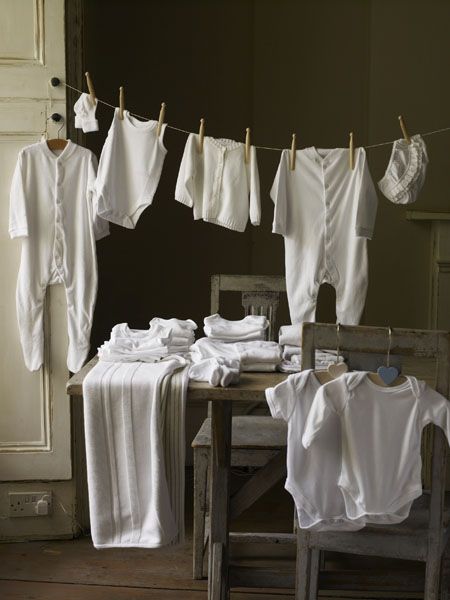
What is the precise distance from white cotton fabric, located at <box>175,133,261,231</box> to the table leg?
0.77m

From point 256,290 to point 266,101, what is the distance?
1.58m

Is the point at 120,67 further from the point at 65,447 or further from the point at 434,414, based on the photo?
the point at 434,414

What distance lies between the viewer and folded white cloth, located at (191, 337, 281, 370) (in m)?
2.56

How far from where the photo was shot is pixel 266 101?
4.62m

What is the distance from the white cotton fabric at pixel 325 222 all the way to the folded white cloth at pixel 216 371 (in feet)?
2.48

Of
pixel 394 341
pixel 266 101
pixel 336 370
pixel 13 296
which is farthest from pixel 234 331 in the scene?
pixel 266 101

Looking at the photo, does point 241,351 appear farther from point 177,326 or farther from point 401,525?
point 401,525

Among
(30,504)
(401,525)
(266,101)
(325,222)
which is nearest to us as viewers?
(401,525)

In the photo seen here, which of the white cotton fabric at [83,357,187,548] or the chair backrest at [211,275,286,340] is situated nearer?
the white cotton fabric at [83,357,187,548]

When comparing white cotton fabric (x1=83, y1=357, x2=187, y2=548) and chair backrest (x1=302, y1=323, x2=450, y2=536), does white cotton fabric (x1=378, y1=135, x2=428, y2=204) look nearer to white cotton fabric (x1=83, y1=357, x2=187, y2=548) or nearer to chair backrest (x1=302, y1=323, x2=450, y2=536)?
chair backrest (x1=302, y1=323, x2=450, y2=536)

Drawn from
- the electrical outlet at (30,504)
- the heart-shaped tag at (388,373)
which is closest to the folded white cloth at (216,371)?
the heart-shaped tag at (388,373)

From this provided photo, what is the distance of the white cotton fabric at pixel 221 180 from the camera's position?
9.86 ft

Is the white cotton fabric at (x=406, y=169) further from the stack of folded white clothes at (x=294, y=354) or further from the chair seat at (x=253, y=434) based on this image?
the chair seat at (x=253, y=434)

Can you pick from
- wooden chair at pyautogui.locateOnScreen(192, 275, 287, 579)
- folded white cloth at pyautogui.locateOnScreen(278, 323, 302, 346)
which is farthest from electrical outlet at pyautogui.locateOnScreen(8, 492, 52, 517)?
folded white cloth at pyautogui.locateOnScreen(278, 323, 302, 346)
